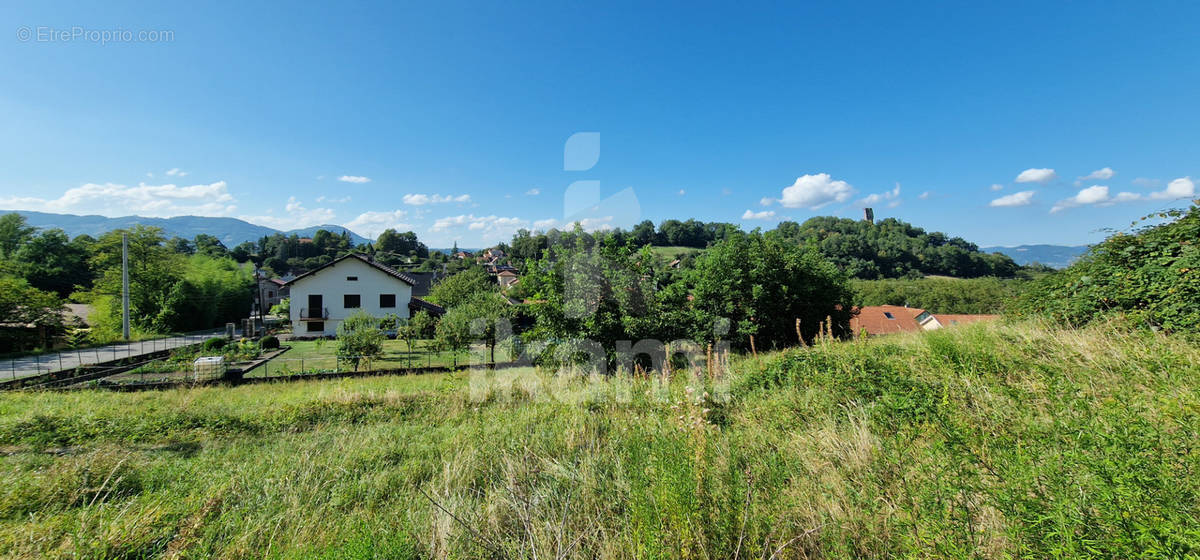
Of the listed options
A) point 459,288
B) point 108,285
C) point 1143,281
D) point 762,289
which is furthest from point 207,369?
point 108,285

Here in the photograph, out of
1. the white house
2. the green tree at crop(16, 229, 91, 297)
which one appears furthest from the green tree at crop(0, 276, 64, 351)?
the green tree at crop(16, 229, 91, 297)

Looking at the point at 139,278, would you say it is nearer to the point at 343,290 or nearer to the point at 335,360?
the point at 343,290

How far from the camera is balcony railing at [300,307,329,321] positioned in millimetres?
27203

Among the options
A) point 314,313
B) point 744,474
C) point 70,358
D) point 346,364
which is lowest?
point 346,364

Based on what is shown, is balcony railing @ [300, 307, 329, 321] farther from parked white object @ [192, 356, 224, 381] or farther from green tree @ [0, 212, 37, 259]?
green tree @ [0, 212, 37, 259]

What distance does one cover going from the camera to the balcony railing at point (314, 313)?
2720 centimetres

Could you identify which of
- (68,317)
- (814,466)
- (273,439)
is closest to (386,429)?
(273,439)

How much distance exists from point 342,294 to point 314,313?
216cm

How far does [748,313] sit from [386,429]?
7.72 meters

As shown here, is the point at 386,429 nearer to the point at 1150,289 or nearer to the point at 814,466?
the point at 814,466

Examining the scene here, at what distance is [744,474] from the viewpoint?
2.66 m

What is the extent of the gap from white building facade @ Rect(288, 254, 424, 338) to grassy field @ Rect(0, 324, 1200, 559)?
24.0 meters

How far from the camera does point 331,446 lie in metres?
4.83

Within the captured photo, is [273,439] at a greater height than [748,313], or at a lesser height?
lesser
